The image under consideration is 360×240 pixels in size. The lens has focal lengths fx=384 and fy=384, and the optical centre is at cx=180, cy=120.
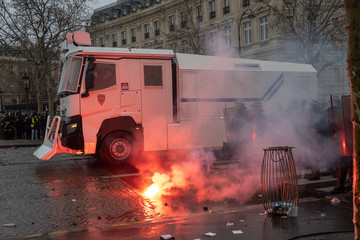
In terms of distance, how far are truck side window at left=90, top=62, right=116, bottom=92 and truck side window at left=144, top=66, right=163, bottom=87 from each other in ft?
3.28

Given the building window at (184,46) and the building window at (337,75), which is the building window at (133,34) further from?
the building window at (337,75)

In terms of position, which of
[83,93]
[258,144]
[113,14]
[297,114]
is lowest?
[258,144]

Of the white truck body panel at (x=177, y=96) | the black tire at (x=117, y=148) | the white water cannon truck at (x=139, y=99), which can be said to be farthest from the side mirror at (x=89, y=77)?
the black tire at (x=117, y=148)

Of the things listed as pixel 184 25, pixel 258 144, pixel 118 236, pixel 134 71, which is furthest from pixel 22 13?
pixel 118 236

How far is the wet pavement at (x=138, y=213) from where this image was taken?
4816mm

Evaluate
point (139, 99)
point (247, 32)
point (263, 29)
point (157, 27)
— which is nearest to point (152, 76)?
point (139, 99)

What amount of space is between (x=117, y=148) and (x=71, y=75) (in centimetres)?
249

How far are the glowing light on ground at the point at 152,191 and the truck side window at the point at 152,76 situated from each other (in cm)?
428

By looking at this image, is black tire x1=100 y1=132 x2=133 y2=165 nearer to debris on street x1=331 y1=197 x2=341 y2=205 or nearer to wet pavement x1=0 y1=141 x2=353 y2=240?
wet pavement x1=0 y1=141 x2=353 y2=240

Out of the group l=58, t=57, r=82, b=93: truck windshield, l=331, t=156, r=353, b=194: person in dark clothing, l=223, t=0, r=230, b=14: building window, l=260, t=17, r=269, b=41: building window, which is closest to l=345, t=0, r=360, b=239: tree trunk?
l=331, t=156, r=353, b=194: person in dark clothing

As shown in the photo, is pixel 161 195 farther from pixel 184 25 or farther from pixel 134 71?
pixel 184 25

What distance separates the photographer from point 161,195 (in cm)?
731

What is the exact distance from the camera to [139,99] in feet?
37.5

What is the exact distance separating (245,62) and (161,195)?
23.6 ft
